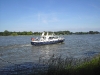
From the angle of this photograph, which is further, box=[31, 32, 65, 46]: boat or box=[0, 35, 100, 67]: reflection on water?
box=[31, 32, 65, 46]: boat

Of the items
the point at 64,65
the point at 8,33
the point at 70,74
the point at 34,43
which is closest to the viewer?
the point at 70,74

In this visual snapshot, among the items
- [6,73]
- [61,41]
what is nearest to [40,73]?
[6,73]

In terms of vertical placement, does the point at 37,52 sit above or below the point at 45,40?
below

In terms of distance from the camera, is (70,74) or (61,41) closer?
(70,74)

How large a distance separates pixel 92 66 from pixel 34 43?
46987 millimetres

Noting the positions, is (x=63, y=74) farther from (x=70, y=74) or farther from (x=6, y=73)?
(x=6, y=73)

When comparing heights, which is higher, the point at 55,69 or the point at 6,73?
the point at 55,69

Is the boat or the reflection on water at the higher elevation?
the boat

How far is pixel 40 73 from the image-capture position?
10.7m

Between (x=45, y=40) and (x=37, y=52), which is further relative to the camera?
(x=45, y=40)

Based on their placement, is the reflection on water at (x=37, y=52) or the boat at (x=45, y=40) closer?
the reflection on water at (x=37, y=52)

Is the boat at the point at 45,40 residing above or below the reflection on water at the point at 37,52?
above

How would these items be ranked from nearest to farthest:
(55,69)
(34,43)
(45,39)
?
(55,69) → (34,43) → (45,39)

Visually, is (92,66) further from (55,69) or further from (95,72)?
(55,69)
